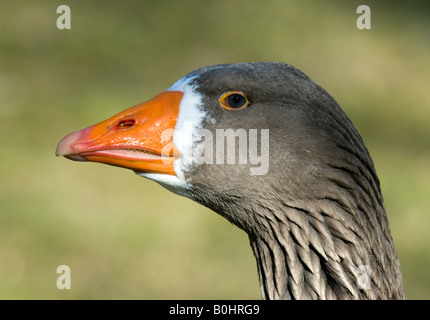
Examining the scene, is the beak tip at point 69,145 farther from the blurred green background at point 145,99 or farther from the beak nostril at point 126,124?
the blurred green background at point 145,99

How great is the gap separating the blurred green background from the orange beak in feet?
9.12

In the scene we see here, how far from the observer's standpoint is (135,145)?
8.33 feet

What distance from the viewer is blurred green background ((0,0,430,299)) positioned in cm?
536

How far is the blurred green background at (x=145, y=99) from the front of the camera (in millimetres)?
5359

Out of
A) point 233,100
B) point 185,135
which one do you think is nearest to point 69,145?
point 185,135

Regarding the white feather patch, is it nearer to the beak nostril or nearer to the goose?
the goose

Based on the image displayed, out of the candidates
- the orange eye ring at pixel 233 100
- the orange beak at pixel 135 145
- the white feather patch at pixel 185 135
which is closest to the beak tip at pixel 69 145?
the orange beak at pixel 135 145

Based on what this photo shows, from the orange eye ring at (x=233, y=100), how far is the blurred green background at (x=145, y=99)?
2.87m

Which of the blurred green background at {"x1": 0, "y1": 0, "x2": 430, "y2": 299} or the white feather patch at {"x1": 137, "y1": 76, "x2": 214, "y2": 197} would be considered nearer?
the white feather patch at {"x1": 137, "y1": 76, "x2": 214, "y2": 197}

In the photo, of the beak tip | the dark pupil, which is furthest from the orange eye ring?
the beak tip

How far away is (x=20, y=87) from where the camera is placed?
733 centimetres

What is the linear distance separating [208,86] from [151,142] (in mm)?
349

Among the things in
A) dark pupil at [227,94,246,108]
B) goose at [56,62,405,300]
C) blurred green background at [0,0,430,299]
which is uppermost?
blurred green background at [0,0,430,299]

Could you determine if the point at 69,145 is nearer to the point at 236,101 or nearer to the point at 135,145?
the point at 135,145
